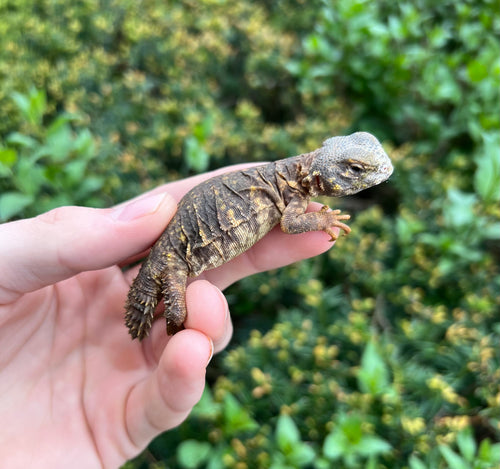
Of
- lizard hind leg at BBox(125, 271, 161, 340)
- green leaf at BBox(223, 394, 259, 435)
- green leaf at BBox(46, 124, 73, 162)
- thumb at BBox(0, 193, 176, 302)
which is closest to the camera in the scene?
thumb at BBox(0, 193, 176, 302)

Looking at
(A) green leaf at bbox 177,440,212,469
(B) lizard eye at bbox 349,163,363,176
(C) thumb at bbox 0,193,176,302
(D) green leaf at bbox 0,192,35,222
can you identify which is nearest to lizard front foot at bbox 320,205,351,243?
(B) lizard eye at bbox 349,163,363,176

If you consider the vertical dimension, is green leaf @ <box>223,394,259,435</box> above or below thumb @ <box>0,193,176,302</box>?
below

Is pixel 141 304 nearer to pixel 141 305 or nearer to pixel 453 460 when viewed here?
pixel 141 305

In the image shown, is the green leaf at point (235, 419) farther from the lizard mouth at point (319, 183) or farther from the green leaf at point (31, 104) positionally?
the green leaf at point (31, 104)

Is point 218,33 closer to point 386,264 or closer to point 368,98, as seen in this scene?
point 368,98

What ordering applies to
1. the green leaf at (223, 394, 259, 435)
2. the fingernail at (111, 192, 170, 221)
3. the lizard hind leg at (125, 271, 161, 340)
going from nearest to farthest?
the fingernail at (111, 192, 170, 221), the lizard hind leg at (125, 271, 161, 340), the green leaf at (223, 394, 259, 435)

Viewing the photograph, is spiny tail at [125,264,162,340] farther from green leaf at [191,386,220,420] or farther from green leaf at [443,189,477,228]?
green leaf at [443,189,477,228]

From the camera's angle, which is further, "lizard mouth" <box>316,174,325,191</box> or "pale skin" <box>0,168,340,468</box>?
"lizard mouth" <box>316,174,325,191</box>

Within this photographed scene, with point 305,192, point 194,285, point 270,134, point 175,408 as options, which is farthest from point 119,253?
point 270,134
